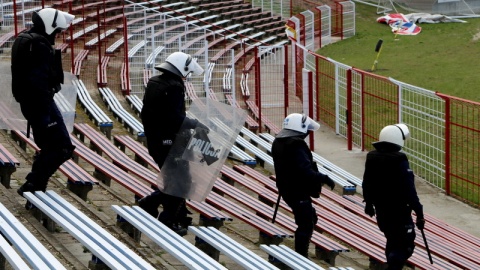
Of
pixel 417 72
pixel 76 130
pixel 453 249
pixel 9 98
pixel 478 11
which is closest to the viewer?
pixel 9 98

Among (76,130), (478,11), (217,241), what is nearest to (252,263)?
(217,241)

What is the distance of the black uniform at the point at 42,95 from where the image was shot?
9.77 metres

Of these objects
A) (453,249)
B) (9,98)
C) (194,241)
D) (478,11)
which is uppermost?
(9,98)

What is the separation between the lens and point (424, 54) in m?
31.5

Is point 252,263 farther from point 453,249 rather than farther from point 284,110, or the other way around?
point 284,110

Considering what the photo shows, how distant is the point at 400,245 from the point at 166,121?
96.8 inches

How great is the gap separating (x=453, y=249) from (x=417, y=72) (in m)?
16.4

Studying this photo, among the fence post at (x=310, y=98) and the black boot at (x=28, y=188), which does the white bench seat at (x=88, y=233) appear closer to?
the black boot at (x=28, y=188)

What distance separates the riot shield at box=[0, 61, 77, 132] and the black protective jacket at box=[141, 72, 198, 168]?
1366 millimetres

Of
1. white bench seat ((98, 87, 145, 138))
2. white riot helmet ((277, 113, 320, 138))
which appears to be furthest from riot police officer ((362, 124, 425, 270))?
white bench seat ((98, 87, 145, 138))

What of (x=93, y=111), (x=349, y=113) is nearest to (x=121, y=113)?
(x=93, y=111)

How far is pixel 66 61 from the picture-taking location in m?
19.5

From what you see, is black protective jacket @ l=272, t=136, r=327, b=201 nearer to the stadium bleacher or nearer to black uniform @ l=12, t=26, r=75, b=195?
the stadium bleacher

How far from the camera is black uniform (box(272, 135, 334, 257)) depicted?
1026 cm
